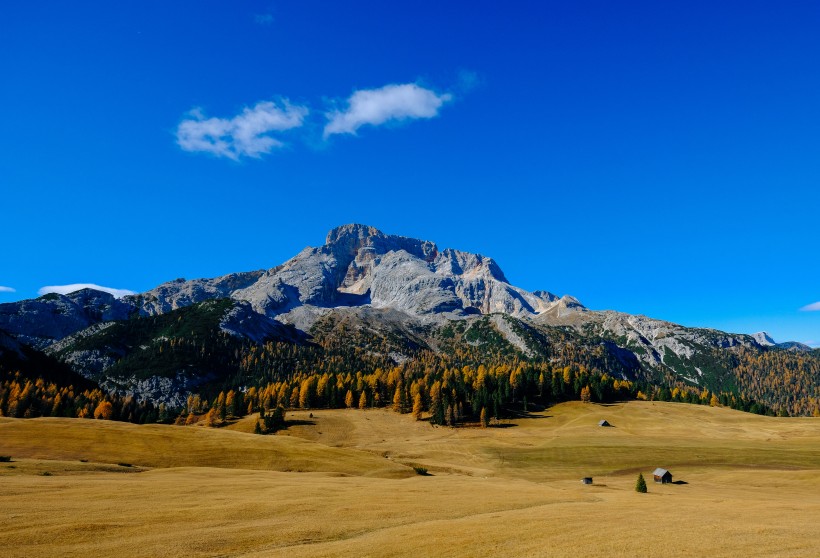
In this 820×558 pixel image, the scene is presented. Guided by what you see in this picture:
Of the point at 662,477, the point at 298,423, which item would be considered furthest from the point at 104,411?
the point at 662,477

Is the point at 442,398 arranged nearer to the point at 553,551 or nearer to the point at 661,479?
the point at 661,479

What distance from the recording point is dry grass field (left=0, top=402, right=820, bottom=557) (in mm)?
31703

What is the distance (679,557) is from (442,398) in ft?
518

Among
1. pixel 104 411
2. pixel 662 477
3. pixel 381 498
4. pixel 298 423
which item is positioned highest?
pixel 381 498

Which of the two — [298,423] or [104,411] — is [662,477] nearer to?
[298,423]

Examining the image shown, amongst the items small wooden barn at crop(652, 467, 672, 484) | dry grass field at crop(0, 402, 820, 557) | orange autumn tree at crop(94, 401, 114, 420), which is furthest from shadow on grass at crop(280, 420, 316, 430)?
small wooden barn at crop(652, 467, 672, 484)

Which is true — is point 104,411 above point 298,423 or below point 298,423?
above

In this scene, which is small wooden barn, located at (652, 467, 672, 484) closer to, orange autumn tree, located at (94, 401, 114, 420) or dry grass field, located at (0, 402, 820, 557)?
dry grass field, located at (0, 402, 820, 557)

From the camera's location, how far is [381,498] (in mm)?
52781

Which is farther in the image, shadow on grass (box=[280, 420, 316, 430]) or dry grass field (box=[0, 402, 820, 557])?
shadow on grass (box=[280, 420, 316, 430])

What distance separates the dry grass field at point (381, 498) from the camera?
1248 inches

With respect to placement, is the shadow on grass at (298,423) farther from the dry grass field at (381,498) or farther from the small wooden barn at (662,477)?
the small wooden barn at (662,477)

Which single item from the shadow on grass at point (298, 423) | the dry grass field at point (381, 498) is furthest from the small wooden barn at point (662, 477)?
the shadow on grass at point (298, 423)

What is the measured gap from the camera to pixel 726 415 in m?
188
